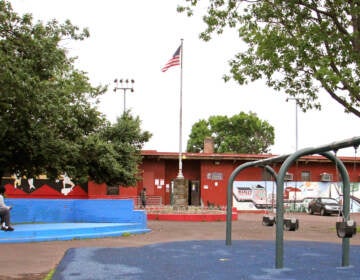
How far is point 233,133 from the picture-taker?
76875 mm

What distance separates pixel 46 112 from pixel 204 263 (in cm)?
701

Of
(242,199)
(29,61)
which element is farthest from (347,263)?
(242,199)

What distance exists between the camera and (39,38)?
11.9 metres

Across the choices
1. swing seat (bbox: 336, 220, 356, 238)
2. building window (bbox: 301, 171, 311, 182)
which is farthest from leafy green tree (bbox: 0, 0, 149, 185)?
building window (bbox: 301, 171, 311, 182)

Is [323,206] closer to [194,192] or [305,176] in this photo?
[305,176]

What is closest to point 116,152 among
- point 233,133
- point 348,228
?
point 348,228

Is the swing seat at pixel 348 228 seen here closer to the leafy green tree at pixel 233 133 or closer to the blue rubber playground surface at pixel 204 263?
the blue rubber playground surface at pixel 204 263

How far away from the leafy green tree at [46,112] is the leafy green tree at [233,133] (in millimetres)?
40695

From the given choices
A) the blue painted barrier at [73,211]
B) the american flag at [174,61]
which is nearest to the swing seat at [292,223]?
the blue painted barrier at [73,211]

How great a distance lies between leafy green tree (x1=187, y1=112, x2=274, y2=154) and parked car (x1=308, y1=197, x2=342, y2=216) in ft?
116

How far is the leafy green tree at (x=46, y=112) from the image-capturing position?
11250 millimetres

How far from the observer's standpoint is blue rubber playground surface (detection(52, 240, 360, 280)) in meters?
8.53

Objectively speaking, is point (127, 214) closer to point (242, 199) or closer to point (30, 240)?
point (30, 240)

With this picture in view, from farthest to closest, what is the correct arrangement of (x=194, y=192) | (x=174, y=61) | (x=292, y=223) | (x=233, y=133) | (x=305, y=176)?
(x=233, y=133) < (x=305, y=176) < (x=194, y=192) < (x=174, y=61) < (x=292, y=223)
